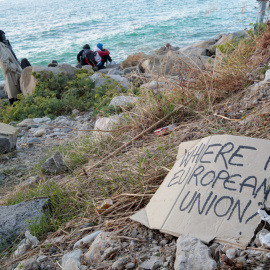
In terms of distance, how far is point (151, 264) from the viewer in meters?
1.34

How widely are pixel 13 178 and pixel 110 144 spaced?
1610 mm

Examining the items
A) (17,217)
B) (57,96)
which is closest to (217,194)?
(17,217)

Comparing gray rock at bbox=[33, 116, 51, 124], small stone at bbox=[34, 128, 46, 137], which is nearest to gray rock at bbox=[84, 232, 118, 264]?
small stone at bbox=[34, 128, 46, 137]

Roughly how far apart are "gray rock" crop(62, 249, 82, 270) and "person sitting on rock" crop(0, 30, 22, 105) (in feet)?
27.2

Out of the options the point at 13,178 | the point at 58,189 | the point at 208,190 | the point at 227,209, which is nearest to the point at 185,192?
the point at 208,190

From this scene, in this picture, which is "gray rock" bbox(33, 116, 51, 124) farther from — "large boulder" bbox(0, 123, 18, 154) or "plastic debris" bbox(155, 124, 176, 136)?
"plastic debris" bbox(155, 124, 176, 136)

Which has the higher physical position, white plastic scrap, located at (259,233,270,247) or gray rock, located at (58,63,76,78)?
white plastic scrap, located at (259,233,270,247)

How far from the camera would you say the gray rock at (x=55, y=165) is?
3242mm

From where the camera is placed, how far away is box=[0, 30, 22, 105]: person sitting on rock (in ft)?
28.8

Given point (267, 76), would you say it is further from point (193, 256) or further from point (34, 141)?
point (34, 141)

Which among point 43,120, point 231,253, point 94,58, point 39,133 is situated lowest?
point 43,120

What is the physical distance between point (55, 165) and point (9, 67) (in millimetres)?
6760

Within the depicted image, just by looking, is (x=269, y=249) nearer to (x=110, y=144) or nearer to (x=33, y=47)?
(x=110, y=144)

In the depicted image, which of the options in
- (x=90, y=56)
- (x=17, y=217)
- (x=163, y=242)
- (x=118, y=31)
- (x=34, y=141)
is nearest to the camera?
(x=163, y=242)
